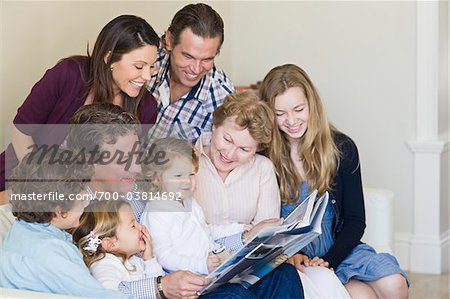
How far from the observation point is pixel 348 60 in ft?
13.4

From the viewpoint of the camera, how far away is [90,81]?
93.9 inches

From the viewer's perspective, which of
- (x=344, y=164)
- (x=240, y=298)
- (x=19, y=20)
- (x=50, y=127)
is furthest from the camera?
(x=19, y=20)

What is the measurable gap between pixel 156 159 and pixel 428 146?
2078 mm

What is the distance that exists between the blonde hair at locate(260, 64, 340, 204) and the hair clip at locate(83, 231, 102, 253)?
0.72 m

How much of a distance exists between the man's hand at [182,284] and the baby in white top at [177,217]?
0.14 m

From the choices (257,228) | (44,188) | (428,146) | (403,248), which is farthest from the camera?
(403,248)

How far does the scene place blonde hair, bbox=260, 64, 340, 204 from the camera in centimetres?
250

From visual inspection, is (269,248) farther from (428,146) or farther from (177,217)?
(428,146)

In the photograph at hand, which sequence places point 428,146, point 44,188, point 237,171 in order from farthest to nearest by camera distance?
1. point 428,146
2. point 237,171
3. point 44,188

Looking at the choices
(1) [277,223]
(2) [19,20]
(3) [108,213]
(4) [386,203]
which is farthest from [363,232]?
(2) [19,20]

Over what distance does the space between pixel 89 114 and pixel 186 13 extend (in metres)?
0.66

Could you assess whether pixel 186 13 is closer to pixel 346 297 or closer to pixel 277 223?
pixel 277 223

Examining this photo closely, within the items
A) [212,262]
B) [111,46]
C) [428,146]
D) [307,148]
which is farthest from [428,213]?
[111,46]

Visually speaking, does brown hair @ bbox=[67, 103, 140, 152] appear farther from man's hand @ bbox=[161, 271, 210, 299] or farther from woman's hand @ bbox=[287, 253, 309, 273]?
woman's hand @ bbox=[287, 253, 309, 273]
